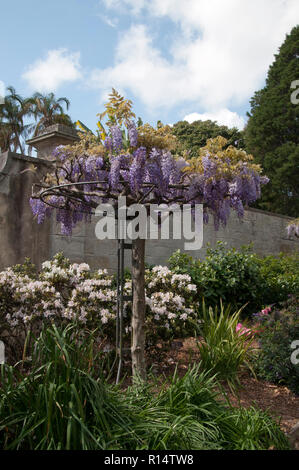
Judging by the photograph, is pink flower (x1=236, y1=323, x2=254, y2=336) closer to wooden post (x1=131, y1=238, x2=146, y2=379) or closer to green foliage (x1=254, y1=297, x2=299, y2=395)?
green foliage (x1=254, y1=297, x2=299, y2=395)

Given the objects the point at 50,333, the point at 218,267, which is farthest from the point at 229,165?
the point at 218,267

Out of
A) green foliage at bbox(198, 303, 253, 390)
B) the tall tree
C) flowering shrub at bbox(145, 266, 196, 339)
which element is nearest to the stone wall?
flowering shrub at bbox(145, 266, 196, 339)

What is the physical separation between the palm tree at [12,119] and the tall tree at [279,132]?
12.9 meters

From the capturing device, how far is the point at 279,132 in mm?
16359

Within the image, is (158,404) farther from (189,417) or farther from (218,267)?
(218,267)

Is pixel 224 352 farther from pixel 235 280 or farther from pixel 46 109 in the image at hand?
pixel 46 109

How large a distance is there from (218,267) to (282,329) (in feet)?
6.94

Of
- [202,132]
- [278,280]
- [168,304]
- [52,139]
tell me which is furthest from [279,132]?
[168,304]

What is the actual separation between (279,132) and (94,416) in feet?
49.9

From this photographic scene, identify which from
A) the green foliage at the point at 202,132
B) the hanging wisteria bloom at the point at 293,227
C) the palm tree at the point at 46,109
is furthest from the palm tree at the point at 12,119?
the hanging wisteria bloom at the point at 293,227

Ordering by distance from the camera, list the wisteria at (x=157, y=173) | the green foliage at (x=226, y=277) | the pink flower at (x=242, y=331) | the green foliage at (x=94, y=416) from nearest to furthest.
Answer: the green foliage at (x=94, y=416), the wisteria at (x=157, y=173), the pink flower at (x=242, y=331), the green foliage at (x=226, y=277)

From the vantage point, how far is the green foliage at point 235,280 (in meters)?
7.00

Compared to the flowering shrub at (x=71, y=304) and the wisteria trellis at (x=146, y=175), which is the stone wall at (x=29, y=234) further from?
the wisteria trellis at (x=146, y=175)

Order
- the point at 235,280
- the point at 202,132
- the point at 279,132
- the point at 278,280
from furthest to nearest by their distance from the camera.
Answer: the point at 202,132 → the point at 279,132 → the point at 278,280 → the point at 235,280
